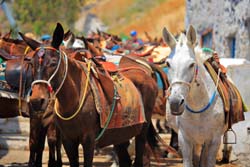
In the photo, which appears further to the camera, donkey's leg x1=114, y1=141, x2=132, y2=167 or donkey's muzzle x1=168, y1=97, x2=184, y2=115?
donkey's leg x1=114, y1=141, x2=132, y2=167

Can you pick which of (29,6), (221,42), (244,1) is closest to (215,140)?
(244,1)

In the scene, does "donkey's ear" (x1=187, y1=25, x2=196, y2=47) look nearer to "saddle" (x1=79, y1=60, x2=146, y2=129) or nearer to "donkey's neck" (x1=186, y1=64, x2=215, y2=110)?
"donkey's neck" (x1=186, y1=64, x2=215, y2=110)

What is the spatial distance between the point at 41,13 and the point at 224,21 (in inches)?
889

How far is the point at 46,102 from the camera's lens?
5688 mm

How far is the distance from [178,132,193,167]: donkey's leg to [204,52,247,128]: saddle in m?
0.55

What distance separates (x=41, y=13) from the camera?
37062 mm

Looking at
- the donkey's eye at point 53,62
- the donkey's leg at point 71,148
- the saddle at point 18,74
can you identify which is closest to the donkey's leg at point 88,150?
the donkey's leg at point 71,148

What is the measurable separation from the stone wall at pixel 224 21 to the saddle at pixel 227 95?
707 centimetres

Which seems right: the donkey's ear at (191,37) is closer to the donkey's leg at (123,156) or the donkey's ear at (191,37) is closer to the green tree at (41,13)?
the donkey's leg at (123,156)

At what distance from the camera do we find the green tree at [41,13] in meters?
36.4

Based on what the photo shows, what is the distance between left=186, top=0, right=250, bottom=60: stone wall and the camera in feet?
46.7

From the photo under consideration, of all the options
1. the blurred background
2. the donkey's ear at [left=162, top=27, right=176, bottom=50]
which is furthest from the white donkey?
the blurred background

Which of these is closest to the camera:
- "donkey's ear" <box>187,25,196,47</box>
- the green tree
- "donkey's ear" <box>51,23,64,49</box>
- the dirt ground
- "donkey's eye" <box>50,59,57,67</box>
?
"donkey's eye" <box>50,59,57,67</box>

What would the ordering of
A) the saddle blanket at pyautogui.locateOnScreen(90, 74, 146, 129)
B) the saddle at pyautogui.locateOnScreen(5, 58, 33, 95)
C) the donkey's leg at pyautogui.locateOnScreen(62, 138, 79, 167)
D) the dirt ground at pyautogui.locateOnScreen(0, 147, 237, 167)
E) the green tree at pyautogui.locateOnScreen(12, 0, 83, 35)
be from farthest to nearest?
1. the green tree at pyautogui.locateOnScreen(12, 0, 83, 35)
2. the dirt ground at pyautogui.locateOnScreen(0, 147, 237, 167)
3. the saddle at pyautogui.locateOnScreen(5, 58, 33, 95)
4. the saddle blanket at pyautogui.locateOnScreen(90, 74, 146, 129)
5. the donkey's leg at pyautogui.locateOnScreen(62, 138, 79, 167)
